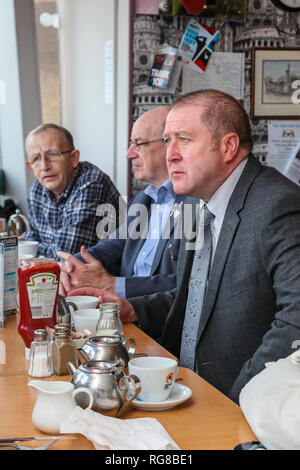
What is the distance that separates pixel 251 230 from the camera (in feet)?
6.35

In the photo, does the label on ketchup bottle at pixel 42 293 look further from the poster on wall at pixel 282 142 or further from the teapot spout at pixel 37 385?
the poster on wall at pixel 282 142

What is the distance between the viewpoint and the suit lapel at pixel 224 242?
1.98 metres

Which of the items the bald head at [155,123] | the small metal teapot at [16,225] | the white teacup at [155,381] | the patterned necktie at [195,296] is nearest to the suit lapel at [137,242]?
the bald head at [155,123]

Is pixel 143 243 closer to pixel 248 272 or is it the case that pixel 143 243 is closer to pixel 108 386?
pixel 248 272

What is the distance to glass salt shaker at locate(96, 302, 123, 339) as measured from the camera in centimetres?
176

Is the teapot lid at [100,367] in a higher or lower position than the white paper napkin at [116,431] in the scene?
higher

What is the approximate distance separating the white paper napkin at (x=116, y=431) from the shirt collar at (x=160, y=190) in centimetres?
180

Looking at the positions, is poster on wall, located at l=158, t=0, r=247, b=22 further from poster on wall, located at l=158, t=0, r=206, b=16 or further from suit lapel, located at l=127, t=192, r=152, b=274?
suit lapel, located at l=127, t=192, r=152, b=274

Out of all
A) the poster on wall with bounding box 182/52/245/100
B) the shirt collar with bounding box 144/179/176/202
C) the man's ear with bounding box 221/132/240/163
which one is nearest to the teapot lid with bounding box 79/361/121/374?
the man's ear with bounding box 221/132/240/163

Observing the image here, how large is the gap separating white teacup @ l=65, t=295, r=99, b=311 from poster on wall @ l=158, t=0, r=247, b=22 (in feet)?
7.49

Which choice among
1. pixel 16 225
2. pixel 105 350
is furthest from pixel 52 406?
pixel 16 225

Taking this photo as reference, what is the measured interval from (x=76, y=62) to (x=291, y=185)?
3404mm

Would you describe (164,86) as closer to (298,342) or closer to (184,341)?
(184,341)
